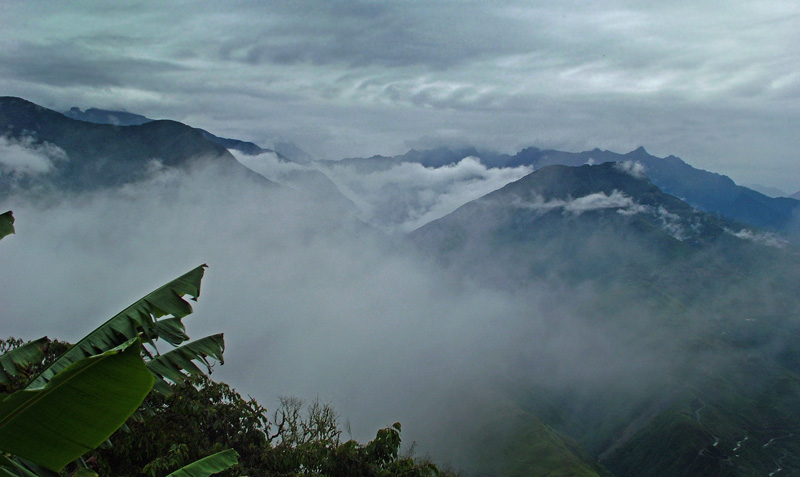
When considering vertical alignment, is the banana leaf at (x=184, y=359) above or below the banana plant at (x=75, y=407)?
below

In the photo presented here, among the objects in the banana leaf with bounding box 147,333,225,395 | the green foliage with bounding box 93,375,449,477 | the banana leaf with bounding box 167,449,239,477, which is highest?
the banana leaf with bounding box 147,333,225,395

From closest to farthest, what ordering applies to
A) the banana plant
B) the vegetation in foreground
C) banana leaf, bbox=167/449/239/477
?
the banana plant → the vegetation in foreground → banana leaf, bbox=167/449/239/477

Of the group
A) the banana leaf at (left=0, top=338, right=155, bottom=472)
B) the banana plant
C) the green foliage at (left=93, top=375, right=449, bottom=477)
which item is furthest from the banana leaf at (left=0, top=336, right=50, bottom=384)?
the banana leaf at (left=0, top=338, right=155, bottom=472)

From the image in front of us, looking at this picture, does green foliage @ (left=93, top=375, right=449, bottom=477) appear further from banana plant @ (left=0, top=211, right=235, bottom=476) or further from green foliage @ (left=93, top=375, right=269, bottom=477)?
banana plant @ (left=0, top=211, right=235, bottom=476)

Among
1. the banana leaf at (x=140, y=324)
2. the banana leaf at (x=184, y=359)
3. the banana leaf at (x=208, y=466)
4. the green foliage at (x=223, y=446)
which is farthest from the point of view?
the green foliage at (x=223, y=446)

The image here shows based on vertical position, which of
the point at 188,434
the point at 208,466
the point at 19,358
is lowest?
the point at 188,434

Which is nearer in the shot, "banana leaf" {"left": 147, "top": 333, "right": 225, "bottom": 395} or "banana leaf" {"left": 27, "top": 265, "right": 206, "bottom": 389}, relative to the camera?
"banana leaf" {"left": 27, "top": 265, "right": 206, "bottom": 389}

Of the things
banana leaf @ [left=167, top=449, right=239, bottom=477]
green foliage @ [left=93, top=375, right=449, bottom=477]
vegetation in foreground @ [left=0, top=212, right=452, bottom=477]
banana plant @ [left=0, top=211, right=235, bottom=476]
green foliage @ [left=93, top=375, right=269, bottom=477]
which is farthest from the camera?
green foliage @ [left=93, top=375, right=449, bottom=477]

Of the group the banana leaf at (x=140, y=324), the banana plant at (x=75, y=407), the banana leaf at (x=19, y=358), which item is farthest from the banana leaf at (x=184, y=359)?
the banana plant at (x=75, y=407)

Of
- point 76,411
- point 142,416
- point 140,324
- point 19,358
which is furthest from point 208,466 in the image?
point 76,411

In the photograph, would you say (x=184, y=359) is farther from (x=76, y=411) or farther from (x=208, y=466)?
(x=76, y=411)

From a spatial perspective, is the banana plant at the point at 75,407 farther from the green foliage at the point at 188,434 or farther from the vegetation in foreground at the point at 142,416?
the green foliage at the point at 188,434

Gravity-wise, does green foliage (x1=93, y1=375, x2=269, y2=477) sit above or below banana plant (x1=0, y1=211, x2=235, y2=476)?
below

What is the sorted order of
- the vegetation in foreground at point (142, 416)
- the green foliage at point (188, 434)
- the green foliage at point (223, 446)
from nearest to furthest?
1. the vegetation in foreground at point (142, 416)
2. the green foliage at point (188, 434)
3. the green foliage at point (223, 446)
